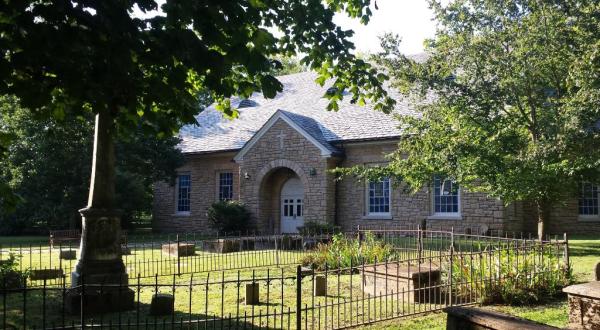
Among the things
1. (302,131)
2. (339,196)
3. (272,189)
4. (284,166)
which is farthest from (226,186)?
(339,196)

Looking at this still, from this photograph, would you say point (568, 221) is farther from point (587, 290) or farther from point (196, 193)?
point (196, 193)

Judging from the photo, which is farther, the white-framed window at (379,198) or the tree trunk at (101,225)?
→ the white-framed window at (379,198)

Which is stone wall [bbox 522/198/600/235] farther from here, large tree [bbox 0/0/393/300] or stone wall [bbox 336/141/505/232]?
large tree [bbox 0/0/393/300]

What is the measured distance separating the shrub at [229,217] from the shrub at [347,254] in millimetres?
10931

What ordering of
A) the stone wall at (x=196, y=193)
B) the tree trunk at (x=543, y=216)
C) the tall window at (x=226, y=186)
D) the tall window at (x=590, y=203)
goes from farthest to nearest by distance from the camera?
the stone wall at (x=196, y=193) → the tall window at (x=226, y=186) → the tall window at (x=590, y=203) → the tree trunk at (x=543, y=216)

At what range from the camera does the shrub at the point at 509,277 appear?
8.26 meters

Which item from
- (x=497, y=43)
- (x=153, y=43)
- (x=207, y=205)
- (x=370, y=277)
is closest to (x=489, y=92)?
(x=497, y=43)

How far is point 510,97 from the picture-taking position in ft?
46.6

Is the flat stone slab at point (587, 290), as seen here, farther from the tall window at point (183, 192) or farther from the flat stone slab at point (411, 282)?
the tall window at point (183, 192)

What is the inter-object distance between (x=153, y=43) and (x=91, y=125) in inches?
802

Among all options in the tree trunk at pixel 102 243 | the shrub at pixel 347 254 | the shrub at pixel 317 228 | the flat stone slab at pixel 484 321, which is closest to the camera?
the flat stone slab at pixel 484 321

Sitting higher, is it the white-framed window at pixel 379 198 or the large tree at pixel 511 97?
the large tree at pixel 511 97

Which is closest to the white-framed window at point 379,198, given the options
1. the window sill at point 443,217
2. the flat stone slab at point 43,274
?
the window sill at point 443,217

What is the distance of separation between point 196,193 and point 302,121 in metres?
7.60
